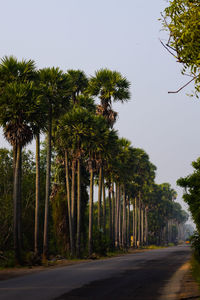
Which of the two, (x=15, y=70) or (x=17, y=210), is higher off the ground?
(x=15, y=70)

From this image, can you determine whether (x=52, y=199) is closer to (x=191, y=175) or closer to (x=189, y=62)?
(x=191, y=175)

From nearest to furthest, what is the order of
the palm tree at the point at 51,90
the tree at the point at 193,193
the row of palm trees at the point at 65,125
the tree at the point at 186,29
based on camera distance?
the tree at the point at 186,29 → the tree at the point at 193,193 → the row of palm trees at the point at 65,125 → the palm tree at the point at 51,90

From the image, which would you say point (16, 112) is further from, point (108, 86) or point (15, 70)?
point (108, 86)

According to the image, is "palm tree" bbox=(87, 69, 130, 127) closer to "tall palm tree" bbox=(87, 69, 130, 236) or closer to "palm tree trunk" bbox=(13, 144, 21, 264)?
"tall palm tree" bbox=(87, 69, 130, 236)

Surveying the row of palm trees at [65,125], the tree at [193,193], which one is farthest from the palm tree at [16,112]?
the tree at [193,193]

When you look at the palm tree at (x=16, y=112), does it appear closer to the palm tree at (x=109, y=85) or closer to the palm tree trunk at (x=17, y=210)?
the palm tree trunk at (x=17, y=210)

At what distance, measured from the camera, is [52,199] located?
50656 mm

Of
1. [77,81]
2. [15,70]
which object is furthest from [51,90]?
[77,81]

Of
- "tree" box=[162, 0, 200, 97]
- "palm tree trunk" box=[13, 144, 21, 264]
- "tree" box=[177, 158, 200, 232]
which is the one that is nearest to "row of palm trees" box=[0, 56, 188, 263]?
"palm tree trunk" box=[13, 144, 21, 264]

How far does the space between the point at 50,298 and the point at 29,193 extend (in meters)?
37.1

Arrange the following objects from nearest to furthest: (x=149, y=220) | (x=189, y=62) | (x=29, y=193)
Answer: (x=189, y=62) → (x=29, y=193) → (x=149, y=220)

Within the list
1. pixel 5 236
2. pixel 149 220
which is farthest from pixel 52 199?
pixel 149 220

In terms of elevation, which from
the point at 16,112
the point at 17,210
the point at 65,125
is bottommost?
the point at 17,210

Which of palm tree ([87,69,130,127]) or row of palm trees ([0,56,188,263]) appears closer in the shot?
row of palm trees ([0,56,188,263])
